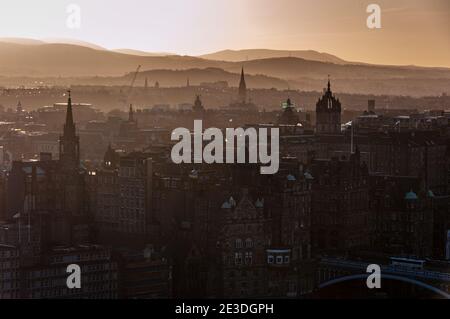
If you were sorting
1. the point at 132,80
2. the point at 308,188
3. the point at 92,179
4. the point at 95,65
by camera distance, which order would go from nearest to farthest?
A: the point at 308,188, the point at 92,179, the point at 95,65, the point at 132,80

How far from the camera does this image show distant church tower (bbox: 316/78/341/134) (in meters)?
59.8

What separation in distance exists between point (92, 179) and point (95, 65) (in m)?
50.7

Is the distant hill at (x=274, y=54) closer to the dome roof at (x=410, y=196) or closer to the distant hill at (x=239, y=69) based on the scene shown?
the distant hill at (x=239, y=69)

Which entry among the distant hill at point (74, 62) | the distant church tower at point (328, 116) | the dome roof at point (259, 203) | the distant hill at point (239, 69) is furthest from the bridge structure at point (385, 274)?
the distant hill at point (239, 69)

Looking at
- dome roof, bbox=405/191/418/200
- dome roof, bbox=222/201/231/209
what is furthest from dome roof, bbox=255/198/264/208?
dome roof, bbox=405/191/418/200

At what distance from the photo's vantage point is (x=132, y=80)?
354 ft

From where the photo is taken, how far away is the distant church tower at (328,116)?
→ 59.8 m

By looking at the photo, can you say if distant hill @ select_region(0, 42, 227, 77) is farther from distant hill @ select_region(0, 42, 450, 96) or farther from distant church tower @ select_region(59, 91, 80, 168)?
distant church tower @ select_region(59, 91, 80, 168)

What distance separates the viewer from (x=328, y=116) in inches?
2420

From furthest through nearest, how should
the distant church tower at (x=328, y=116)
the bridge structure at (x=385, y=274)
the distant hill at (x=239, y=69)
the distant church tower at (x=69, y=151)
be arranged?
the distant hill at (x=239, y=69) < the distant church tower at (x=328, y=116) < the distant church tower at (x=69, y=151) < the bridge structure at (x=385, y=274)

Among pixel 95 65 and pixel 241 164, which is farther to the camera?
pixel 95 65

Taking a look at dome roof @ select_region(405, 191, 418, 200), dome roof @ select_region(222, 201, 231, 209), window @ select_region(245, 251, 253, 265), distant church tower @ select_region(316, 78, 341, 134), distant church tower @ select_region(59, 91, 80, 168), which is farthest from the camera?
distant church tower @ select_region(316, 78, 341, 134)
